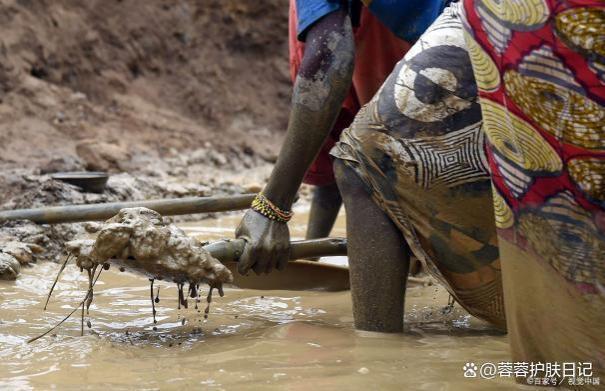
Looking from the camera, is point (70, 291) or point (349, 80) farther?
point (70, 291)

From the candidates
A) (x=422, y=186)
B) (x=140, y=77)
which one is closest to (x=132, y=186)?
(x=140, y=77)

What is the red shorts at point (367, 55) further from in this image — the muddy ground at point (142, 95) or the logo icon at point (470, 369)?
the muddy ground at point (142, 95)

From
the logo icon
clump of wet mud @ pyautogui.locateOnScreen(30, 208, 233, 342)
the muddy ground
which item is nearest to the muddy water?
the logo icon

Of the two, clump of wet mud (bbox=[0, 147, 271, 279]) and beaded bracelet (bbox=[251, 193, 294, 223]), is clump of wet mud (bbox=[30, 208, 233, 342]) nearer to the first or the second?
beaded bracelet (bbox=[251, 193, 294, 223])

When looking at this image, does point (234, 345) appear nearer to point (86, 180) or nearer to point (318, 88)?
point (318, 88)

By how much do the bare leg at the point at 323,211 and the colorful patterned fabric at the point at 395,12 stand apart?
1.06 m

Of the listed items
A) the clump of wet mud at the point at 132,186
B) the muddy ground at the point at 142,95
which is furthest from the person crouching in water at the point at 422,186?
the muddy ground at the point at 142,95

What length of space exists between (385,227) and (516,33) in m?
0.71

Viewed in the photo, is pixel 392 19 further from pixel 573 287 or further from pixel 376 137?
pixel 573 287

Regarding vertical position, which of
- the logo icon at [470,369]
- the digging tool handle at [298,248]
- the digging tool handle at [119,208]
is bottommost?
the logo icon at [470,369]

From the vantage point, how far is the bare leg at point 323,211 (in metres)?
3.69

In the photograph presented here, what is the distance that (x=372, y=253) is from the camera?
221 cm

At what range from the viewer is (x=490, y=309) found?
7.54 feet

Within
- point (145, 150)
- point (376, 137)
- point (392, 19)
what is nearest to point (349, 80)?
point (392, 19)
